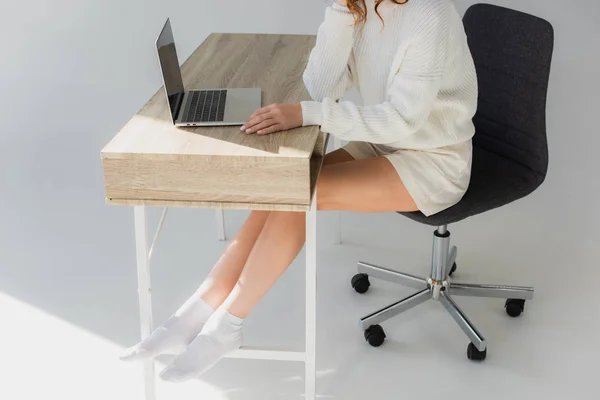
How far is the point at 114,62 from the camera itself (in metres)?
4.70

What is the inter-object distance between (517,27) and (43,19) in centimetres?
298

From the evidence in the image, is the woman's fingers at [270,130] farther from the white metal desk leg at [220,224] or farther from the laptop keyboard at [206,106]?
the white metal desk leg at [220,224]

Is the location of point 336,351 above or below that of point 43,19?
below

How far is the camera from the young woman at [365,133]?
2.23 metres

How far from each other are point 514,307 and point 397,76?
92 cm

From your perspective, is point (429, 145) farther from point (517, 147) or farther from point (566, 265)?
point (566, 265)

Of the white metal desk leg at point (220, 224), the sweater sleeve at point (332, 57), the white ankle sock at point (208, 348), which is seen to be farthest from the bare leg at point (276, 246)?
the white metal desk leg at point (220, 224)

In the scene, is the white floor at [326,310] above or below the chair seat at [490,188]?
below

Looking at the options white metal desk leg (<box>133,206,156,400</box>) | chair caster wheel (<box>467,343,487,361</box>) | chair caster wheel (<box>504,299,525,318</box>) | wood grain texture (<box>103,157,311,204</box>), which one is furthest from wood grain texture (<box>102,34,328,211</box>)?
chair caster wheel (<box>504,299,525,318</box>)

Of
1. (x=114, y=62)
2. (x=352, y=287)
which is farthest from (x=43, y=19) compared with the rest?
(x=352, y=287)

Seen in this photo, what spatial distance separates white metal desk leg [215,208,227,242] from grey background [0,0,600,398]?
46 millimetres

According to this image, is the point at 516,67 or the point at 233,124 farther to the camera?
the point at 516,67

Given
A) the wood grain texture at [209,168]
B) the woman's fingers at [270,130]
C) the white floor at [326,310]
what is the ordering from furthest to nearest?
the white floor at [326,310] → the woman's fingers at [270,130] → the wood grain texture at [209,168]

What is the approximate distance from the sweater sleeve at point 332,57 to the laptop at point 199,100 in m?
0.16
